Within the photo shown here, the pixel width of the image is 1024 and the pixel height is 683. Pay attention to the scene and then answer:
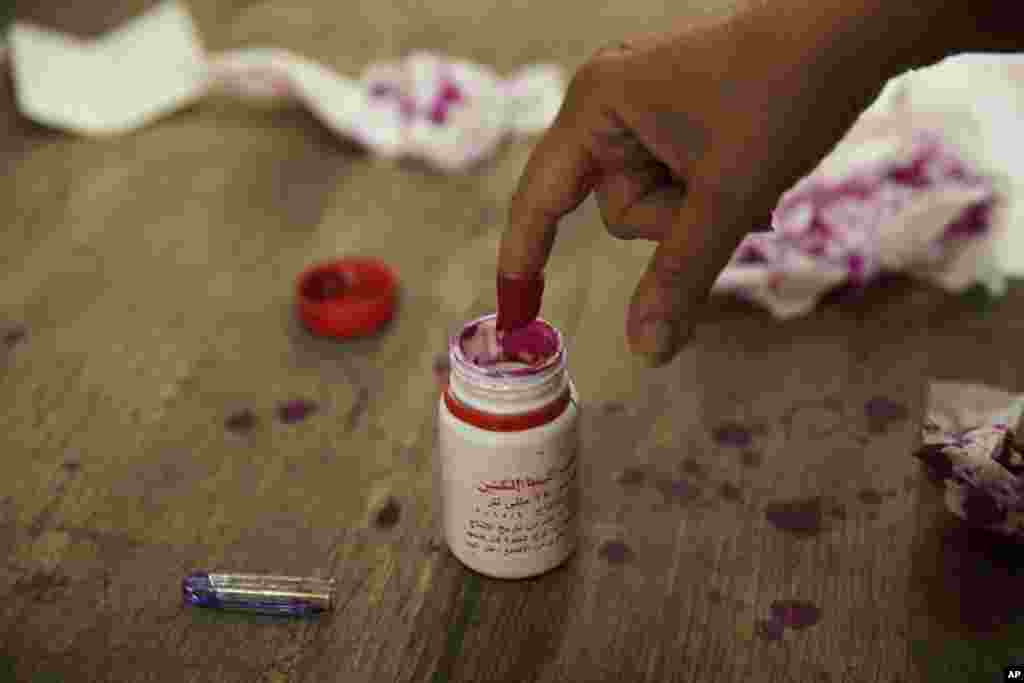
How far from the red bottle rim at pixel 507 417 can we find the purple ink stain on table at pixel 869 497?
0.29 m

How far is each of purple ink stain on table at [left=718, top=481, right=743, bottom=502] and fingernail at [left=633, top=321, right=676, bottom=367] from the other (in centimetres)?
31

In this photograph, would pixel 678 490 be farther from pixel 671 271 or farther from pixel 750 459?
pixel 671 271

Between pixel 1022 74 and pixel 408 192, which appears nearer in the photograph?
pixel 408 192

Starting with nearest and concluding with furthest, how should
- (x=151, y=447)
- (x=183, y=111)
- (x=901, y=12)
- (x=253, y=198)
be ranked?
(x=901, y=12) < (x=151, y=447) < (x=253, y=198) < (x=183, y=111)

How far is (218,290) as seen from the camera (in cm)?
131

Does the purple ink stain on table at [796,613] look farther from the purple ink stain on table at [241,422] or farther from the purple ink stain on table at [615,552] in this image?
the purple ink stain on table at [241,422]

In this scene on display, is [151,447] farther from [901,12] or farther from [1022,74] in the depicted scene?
[1022,74]

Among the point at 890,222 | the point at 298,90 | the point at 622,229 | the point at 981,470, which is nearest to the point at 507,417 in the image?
the point at 622,229

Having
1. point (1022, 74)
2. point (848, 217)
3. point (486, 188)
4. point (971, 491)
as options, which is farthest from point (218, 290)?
point (1022, 74)

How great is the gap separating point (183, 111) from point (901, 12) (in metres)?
1.15

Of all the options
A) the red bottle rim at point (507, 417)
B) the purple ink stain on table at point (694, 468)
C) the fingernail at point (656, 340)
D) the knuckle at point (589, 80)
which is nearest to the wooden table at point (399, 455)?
the purple ink stain on table at point (694, 468)

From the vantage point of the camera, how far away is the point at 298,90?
160 cm

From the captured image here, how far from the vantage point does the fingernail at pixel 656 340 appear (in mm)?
749

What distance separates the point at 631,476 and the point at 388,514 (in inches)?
8.1
